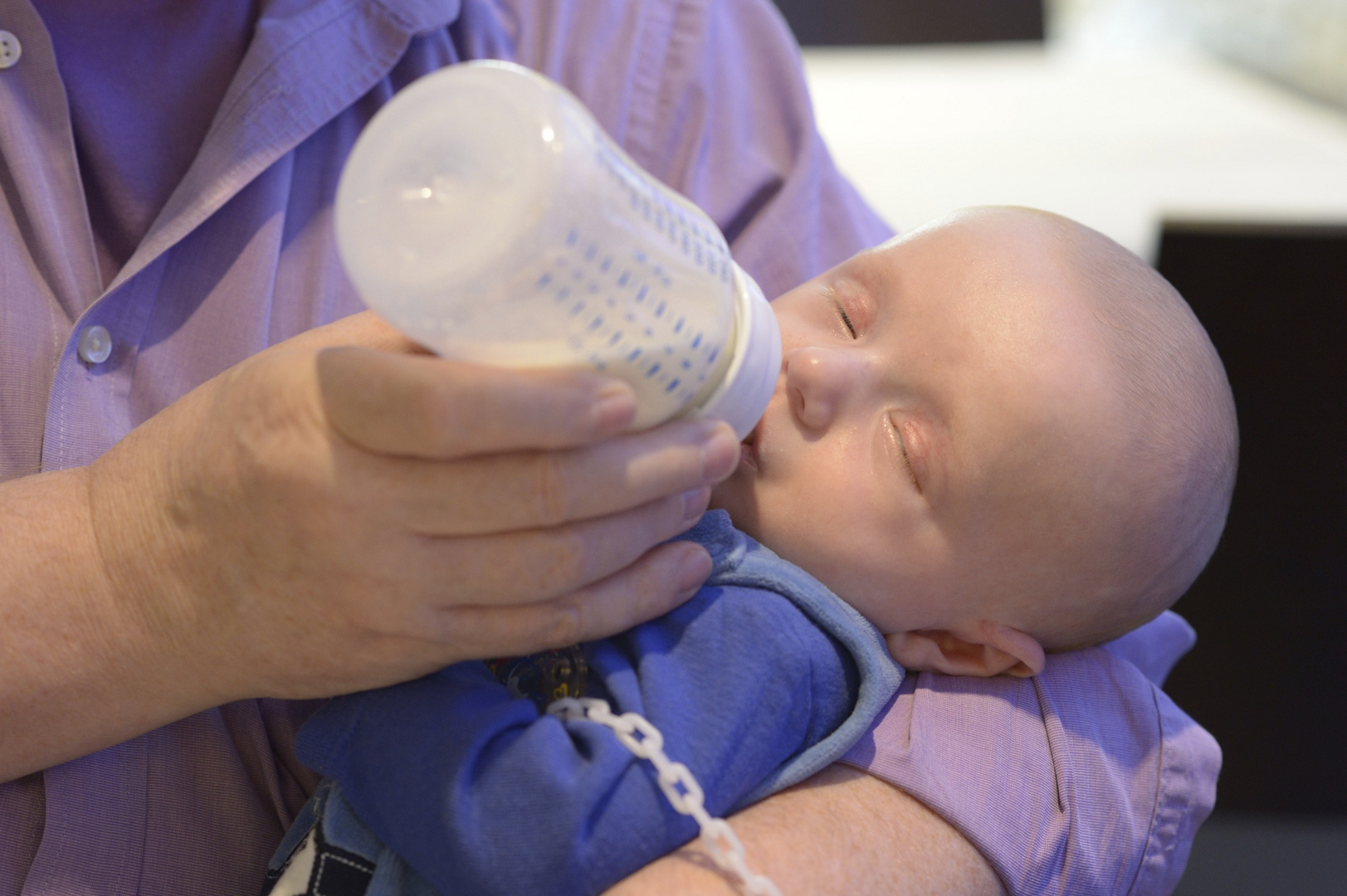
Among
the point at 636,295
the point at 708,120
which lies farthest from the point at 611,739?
the point at 708,120

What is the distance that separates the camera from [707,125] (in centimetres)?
144

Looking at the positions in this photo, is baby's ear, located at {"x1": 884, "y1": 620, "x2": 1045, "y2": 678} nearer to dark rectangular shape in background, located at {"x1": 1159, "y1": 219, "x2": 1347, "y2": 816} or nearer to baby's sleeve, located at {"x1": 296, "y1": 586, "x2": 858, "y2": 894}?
baby's sleeve, located at {"x1": 296, "y1": 586, "x2": 858, "y2": 894}

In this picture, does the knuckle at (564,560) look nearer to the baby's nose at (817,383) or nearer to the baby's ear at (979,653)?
the baby's nose at (817,383)

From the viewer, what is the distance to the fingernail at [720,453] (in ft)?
2.65

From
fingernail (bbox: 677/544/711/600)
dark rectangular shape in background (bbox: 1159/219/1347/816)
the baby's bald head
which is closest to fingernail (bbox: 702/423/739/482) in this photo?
fingernail (bbox: 677/544/711/600)

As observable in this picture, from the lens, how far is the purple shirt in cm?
99

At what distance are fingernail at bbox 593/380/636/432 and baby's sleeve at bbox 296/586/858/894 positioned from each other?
0.97ft

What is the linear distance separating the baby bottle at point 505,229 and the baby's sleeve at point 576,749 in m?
0.31

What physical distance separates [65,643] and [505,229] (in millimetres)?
556

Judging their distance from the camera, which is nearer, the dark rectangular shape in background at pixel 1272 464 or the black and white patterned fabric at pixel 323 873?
the black and white patterned fabric at pixel 323 873

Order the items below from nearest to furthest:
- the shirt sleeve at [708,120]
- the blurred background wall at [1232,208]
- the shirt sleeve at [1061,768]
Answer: the shirt sleeve at [1061,768], the shirt sleeve at [708,120], the blurred background wall at [1232,208]

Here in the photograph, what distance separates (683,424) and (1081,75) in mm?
3212

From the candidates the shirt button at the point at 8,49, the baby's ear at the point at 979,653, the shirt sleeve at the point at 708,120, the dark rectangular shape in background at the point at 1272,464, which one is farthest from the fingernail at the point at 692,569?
the dark rectangular shape in background at the point at 1272,464

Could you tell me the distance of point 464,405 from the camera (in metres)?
0.69
